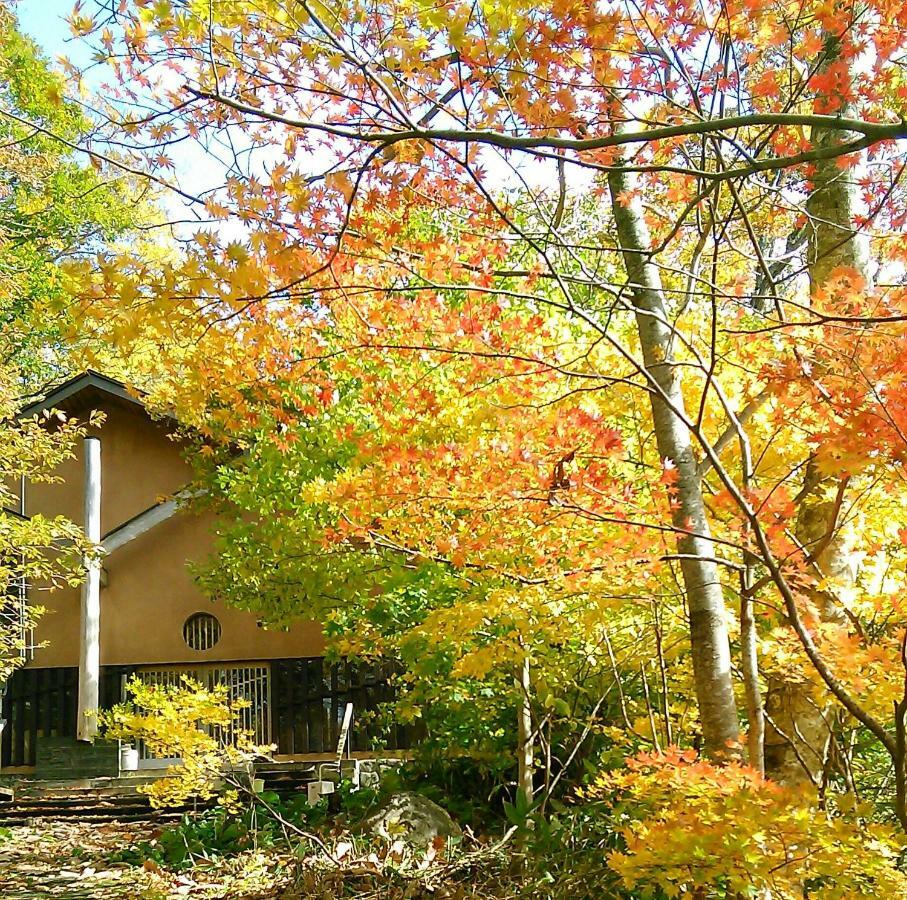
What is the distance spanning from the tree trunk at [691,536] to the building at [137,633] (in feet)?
25.0

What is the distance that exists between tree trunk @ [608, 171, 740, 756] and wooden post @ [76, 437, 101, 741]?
840 centimetres

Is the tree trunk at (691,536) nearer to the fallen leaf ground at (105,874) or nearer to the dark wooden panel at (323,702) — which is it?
the fallen leaf ground at (105,874)

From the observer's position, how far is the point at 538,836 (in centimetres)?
584

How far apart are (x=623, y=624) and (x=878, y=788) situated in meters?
1.63

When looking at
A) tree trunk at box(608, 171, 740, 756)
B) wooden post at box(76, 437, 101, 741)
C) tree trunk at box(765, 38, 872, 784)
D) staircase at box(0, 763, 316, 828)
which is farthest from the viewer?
wooden post at box(76, 437, 101, 741)

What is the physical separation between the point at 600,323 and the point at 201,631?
9.85 metres

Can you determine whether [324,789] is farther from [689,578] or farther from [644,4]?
[644,4]

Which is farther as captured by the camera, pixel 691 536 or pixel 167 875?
pixel 167 875

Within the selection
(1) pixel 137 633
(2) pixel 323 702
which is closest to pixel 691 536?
(2) pixel 323 702

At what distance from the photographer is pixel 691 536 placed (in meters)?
4.13

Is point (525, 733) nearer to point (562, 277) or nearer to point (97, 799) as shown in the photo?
point (562, 277)

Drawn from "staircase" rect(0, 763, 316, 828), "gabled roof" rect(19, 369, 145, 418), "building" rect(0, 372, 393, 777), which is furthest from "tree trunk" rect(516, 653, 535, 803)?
"gabled roof" rect(19, 369, 145, 418)

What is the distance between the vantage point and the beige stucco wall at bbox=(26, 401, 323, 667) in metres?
13.2

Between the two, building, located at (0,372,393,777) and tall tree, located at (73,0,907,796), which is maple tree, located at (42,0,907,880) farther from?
building, located at (0,372,393,777)
